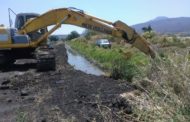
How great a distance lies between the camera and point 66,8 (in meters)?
21.3

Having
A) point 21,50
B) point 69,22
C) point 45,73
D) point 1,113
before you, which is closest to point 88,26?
point 69,22

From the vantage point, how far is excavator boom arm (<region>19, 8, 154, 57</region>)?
1892 cm

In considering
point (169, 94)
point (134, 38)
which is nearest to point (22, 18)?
point (134, 38)

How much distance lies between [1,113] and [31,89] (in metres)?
4.14

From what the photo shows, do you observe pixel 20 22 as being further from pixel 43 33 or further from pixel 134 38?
pixel 134 38

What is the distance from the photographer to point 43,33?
2483cm

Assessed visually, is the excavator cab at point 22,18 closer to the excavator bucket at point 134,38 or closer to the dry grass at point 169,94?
the excavator bucket at point 134,38

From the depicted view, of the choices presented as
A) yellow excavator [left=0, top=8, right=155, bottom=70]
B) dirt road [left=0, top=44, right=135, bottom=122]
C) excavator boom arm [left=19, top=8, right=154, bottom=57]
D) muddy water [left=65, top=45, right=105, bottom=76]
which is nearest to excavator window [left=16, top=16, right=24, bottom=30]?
yellow excavator [left=0, top=8, right=155, bottom=70]

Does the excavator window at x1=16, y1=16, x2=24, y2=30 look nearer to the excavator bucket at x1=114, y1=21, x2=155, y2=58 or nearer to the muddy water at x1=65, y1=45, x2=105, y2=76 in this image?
the muddy water at x1=65, y1=45, x2=105, y2=76

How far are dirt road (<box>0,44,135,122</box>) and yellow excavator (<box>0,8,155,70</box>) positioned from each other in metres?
2.21

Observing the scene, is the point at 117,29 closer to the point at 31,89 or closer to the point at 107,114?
the point at 31,89

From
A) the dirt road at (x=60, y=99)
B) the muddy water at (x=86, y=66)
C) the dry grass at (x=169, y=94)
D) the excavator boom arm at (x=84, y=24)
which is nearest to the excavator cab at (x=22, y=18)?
the excavator boom arm at (x=84, y=24)

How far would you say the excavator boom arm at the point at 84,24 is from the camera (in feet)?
62.1

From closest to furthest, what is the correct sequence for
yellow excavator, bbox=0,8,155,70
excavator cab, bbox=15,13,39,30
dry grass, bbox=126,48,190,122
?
dry grass, bbox=126,48,190,122 → yellow excavator, bbox=0,8,155,70 → excavator cab, bbox=15,13,39,30
